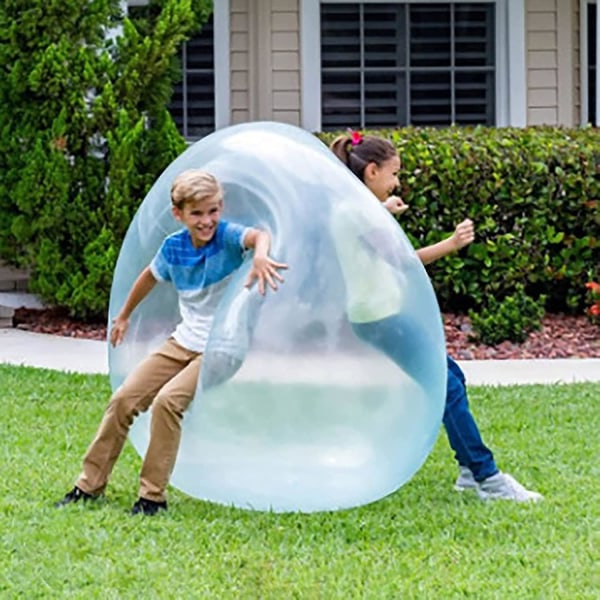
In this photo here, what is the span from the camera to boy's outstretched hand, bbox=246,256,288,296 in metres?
4.87

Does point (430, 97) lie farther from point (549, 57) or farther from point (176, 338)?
point (176, 338)

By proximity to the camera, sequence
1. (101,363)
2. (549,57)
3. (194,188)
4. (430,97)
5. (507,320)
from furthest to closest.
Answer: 1. (430,97)
2. (549,57)
3. (507,320)
4. (101,363)
5. (194,188)

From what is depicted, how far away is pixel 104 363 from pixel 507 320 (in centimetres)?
294

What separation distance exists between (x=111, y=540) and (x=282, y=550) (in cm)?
62

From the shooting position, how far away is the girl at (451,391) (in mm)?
5582

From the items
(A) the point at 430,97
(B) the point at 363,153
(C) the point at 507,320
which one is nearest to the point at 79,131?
(C) the point at 507,320

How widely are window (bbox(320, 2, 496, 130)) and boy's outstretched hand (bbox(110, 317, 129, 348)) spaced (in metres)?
8.00

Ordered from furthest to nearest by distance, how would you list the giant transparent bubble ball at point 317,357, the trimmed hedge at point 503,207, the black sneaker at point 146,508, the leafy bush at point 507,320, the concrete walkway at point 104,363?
1. the trimmed hedge at point 503,207
2. the leafy bush at point 507,320
3. the concrete walkway at point 104,363
4. the black sneaker at point 146,508
5. the giant transparent bubble ball at point 317,357

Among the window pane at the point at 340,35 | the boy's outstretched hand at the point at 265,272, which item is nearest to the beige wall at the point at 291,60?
the window pane at the point at 340,35

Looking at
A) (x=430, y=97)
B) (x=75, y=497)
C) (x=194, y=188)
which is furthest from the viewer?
(x=430, y=97)

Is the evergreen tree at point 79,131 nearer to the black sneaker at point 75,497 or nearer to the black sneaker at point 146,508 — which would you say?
the black sneaker at point 75,497

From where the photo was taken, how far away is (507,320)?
33.6 feet

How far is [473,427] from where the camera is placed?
18.6ft

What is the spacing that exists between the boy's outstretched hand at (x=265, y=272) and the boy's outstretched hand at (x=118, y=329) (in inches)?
35.1
